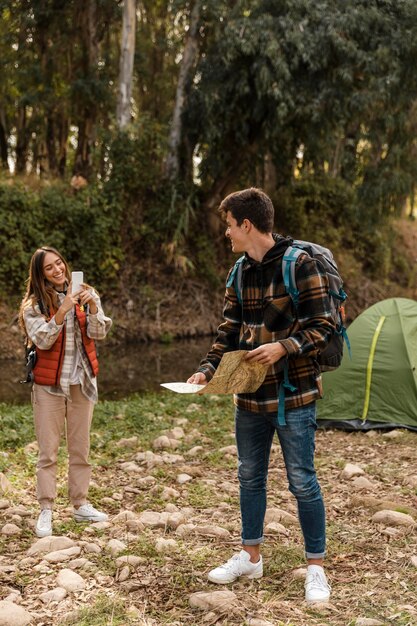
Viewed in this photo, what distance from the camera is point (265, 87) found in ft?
51.2

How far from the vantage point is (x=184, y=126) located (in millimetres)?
18109

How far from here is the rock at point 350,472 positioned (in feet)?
20.3

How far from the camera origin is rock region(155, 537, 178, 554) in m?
4.36

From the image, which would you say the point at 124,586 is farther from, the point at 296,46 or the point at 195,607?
the point at 296,46

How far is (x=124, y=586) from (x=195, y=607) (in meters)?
0.44

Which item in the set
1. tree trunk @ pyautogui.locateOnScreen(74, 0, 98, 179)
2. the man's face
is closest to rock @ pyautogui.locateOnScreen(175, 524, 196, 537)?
the man's face

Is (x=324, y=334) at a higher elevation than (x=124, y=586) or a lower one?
higher

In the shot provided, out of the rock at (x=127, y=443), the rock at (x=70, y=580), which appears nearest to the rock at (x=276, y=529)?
the rock at (x=70, y=580)

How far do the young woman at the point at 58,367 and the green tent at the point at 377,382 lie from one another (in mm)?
3851

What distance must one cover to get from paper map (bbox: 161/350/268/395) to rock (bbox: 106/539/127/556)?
1.33 metres

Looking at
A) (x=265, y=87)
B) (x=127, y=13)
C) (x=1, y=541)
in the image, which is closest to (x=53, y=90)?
(x=127, y=13)

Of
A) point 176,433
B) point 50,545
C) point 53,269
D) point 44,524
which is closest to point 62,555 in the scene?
point 50,545

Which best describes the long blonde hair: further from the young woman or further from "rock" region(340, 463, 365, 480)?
"rock" region(340, 463, 365, 480)

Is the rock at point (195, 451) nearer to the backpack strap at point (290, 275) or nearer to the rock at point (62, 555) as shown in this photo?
the rock at point (62, 555)
